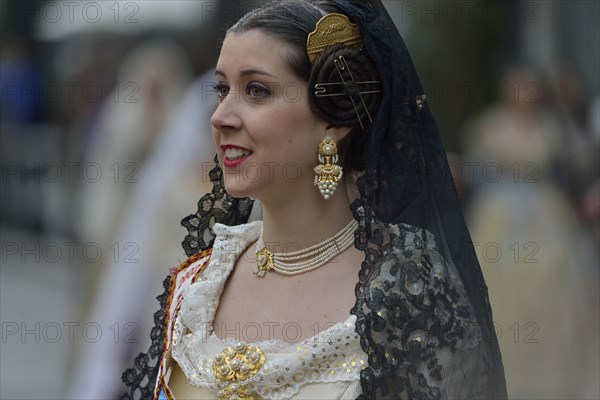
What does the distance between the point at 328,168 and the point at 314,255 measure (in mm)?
Result: 261

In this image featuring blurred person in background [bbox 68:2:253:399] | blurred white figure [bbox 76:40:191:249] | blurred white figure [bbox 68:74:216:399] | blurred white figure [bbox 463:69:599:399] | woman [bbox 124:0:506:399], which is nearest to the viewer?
woman [bbox 124:0:506:399]

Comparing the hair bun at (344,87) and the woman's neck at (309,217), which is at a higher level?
the hair bun at (344,87)

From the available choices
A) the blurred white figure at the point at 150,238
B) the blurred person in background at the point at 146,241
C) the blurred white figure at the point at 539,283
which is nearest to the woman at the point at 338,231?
the blurred person in background at the point at 146,241

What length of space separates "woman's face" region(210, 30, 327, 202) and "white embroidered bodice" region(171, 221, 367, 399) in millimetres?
400

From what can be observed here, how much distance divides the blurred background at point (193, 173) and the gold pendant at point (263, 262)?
2.52 ft

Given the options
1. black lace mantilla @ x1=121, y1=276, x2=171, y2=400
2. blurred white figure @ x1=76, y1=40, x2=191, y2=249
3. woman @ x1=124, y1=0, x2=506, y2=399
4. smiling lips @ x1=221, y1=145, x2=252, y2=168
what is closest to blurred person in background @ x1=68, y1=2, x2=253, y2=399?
blurred white figure @ x1=76, y1=40, x2=191, y2=249

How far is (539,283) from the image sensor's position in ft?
21.2

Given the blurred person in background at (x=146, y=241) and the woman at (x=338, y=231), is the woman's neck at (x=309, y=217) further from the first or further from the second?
the blurred person in background at (x=146, y=241)

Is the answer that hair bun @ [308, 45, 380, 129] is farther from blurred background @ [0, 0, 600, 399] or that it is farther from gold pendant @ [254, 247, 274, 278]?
blurred background @ [0, 0, 600, 399]

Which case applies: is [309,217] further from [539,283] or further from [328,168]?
[539,283]

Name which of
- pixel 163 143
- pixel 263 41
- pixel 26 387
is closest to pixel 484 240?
pixel 163 143

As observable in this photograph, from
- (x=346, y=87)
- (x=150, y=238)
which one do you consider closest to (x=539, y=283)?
(x=150, y=238)

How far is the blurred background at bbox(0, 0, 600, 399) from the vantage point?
6.32m

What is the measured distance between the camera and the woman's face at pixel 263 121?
336cm
